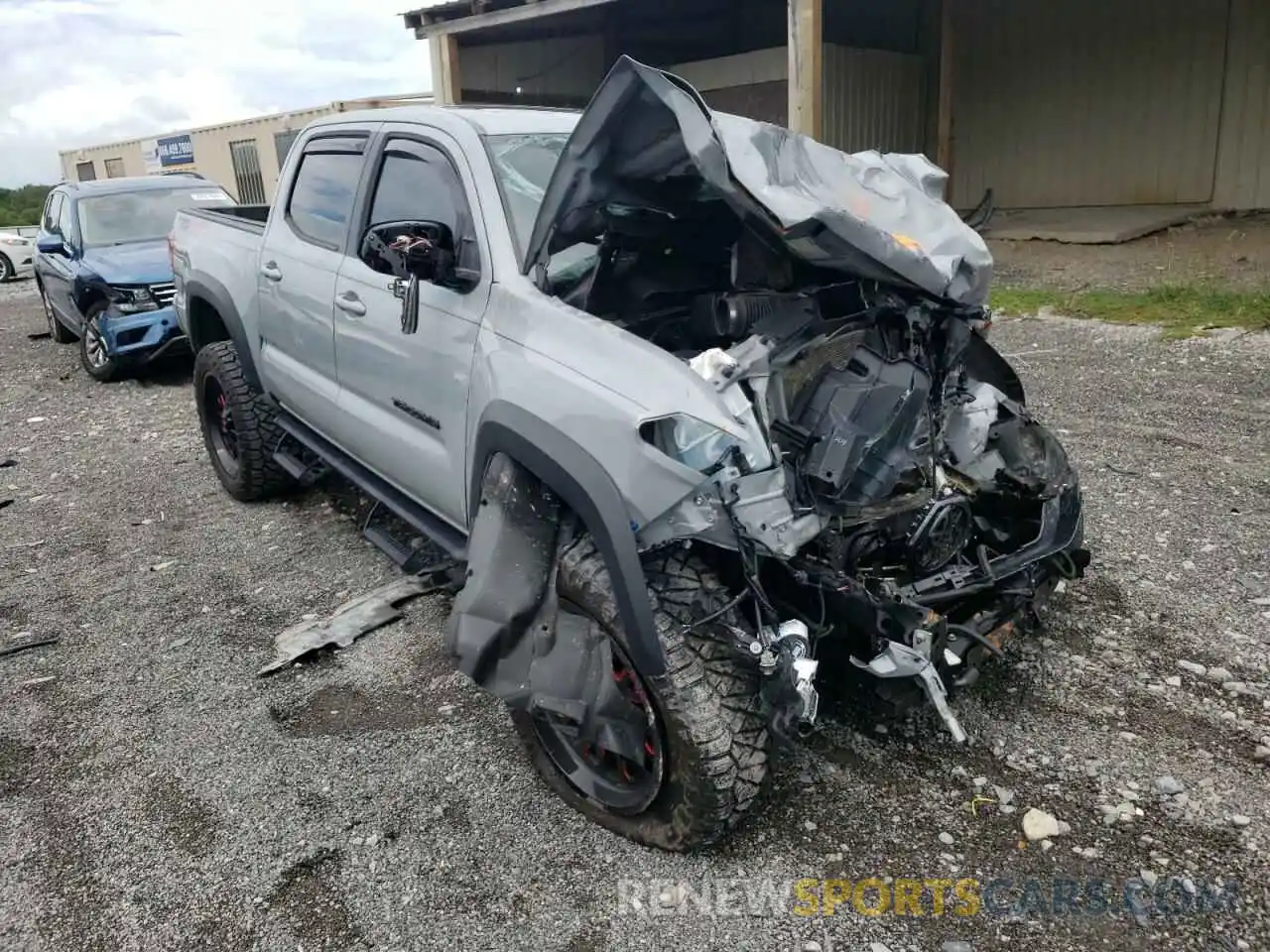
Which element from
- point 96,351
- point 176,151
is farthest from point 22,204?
point 96,351

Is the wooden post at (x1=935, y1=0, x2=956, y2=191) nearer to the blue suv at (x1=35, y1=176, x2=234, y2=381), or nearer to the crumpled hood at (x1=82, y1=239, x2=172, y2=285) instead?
the blue suv at (x1=35, y1=176, x2=234, y2=381)

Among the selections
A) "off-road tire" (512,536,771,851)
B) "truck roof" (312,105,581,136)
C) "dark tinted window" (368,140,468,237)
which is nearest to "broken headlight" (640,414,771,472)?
"off-road tire" (512,536,771,851)

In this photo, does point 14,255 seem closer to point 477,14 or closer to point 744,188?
point 477,14

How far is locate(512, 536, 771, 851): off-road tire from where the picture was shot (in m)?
2.48

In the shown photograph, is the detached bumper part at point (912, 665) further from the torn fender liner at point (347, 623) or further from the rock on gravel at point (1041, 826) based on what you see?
the torn fender liner at point (347, 623)

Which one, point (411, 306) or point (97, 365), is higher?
point (411, 306)

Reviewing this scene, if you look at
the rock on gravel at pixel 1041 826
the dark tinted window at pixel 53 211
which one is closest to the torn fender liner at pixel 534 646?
the rock on gravel at pixel 1041 826

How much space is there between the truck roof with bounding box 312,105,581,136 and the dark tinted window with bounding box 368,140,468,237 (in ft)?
0.41

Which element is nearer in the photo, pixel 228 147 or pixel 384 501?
pixel 384 501

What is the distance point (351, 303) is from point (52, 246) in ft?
23.9

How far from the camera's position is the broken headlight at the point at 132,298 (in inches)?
340

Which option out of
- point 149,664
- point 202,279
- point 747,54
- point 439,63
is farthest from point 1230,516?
point 439,63

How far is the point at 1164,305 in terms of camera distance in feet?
27.9

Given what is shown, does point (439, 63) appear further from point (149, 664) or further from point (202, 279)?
point (149, 664)
